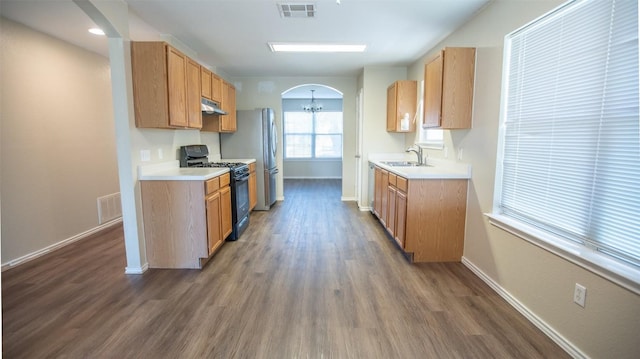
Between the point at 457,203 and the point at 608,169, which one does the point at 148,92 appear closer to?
the point at 457,203

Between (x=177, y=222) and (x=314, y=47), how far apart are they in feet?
9.19

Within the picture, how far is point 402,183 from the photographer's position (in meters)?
3.31

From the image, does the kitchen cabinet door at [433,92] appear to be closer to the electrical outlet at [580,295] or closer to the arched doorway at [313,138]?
the electrical outlet at [580,295]

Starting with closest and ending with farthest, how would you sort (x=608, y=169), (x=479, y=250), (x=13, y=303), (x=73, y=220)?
(x=608, y=169) → (x=13, y=303) → (x=479, y=250) → (x=73, y=220)

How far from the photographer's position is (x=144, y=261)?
304 centimetres

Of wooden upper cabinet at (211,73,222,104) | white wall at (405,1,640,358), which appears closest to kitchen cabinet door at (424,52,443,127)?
white wall at (405,1,640,358)

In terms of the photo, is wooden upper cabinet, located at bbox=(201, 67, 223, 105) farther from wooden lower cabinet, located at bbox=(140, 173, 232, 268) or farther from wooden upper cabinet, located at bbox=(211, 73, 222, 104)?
wooden lower cabinet, located at bbox=(140, 173, 232, 268)

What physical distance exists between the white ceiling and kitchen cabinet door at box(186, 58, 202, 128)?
1.38 feet

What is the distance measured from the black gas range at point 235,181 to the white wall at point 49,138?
1380 mm

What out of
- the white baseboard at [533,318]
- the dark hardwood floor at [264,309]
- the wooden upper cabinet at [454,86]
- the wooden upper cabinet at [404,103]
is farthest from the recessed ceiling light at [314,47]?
the white baseboard at [533,318]

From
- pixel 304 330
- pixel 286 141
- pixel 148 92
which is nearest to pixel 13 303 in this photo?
pixel 148 92

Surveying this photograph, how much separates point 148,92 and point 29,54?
1.60 metres

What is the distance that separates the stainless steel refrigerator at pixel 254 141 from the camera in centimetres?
538

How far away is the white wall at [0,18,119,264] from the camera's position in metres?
3.11
